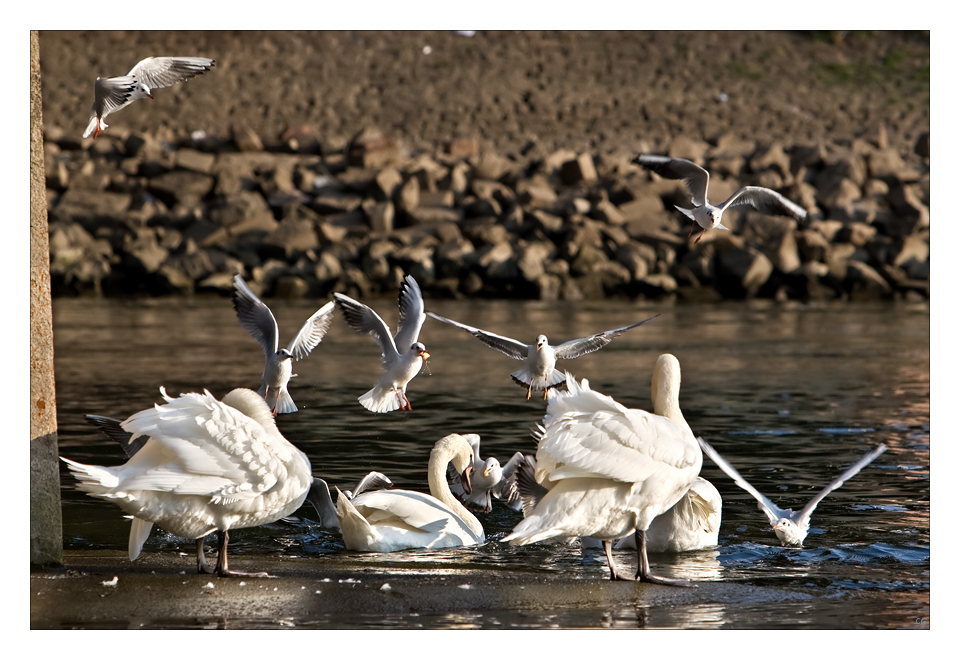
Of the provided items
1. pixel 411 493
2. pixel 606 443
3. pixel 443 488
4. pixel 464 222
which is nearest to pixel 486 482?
pixel 443 488

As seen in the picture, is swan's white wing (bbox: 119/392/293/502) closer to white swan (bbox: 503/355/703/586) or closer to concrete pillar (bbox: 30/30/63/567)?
concrete pillar (bbox: 30/30/63/567)

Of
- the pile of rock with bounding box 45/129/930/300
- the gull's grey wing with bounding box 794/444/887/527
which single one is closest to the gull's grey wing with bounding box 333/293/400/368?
the gull's grey wing with bounding box 794/444/887/527

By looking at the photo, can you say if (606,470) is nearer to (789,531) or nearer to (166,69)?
(789,531)

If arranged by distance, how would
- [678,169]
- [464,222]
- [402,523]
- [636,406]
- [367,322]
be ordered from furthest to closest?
[464,222] → [636,406] → [678,169] → [367,322] → [402,523]

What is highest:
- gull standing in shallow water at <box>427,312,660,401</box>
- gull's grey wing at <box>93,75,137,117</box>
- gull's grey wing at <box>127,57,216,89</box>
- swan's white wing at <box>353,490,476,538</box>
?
gull's grey wing at <box>127,57,216,89</box>

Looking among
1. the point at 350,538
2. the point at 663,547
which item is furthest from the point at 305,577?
the point at 663,547

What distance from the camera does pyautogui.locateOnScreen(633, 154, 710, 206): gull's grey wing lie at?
8913 mm

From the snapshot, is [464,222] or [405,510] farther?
[464,222]

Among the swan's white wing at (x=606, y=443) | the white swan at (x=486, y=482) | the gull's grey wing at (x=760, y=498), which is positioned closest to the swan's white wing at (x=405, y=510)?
the white swan at (x=486, y=482)

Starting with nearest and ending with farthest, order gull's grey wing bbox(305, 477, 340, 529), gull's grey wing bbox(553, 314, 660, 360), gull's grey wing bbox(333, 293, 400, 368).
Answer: gull's grey wing bbox(305, 477, 340, 529), gull's grey wing bbox(333, 293, 400, 368), gull's grey wing bbox(553, 314, 660, 360)

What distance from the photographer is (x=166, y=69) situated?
739cm

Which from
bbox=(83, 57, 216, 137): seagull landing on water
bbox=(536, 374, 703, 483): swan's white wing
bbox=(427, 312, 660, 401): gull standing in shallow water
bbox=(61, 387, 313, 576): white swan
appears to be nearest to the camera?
bbox=(61, 387, 313, 576): white swan

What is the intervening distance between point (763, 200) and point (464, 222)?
19292mm

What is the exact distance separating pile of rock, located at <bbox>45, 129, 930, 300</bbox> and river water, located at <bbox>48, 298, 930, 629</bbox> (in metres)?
1.29
